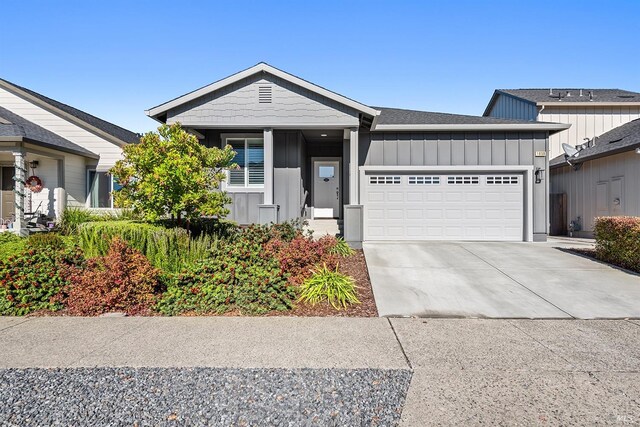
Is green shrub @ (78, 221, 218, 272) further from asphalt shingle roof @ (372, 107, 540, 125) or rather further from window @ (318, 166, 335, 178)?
window @ (318, 166, 335, 178)

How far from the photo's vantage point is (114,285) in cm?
529

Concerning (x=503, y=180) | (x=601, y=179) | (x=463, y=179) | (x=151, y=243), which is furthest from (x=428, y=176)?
(x=151, y=243)

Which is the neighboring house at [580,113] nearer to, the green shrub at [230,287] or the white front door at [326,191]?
the white front door at [326,191]

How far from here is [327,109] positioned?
32.4 feet

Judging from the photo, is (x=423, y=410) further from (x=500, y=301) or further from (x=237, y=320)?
(x=500, y=301)

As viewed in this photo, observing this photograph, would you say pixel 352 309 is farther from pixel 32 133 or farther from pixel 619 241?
pixel 32 133

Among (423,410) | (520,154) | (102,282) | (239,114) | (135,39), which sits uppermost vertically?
(135,39)

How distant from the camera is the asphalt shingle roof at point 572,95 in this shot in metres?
17.7

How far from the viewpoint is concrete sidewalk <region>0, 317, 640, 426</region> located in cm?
269

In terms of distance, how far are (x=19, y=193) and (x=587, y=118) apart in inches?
921

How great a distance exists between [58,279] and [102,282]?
31.7 inches

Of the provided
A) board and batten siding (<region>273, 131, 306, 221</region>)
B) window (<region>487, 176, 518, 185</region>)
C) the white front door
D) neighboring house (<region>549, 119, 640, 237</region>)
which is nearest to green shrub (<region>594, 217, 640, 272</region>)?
window (<region>487, 176, 518, 185</region>)

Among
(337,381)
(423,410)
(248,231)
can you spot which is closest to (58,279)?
(248,231)

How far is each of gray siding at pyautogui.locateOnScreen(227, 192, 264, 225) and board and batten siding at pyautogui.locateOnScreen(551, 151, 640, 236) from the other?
1158 centimetres
